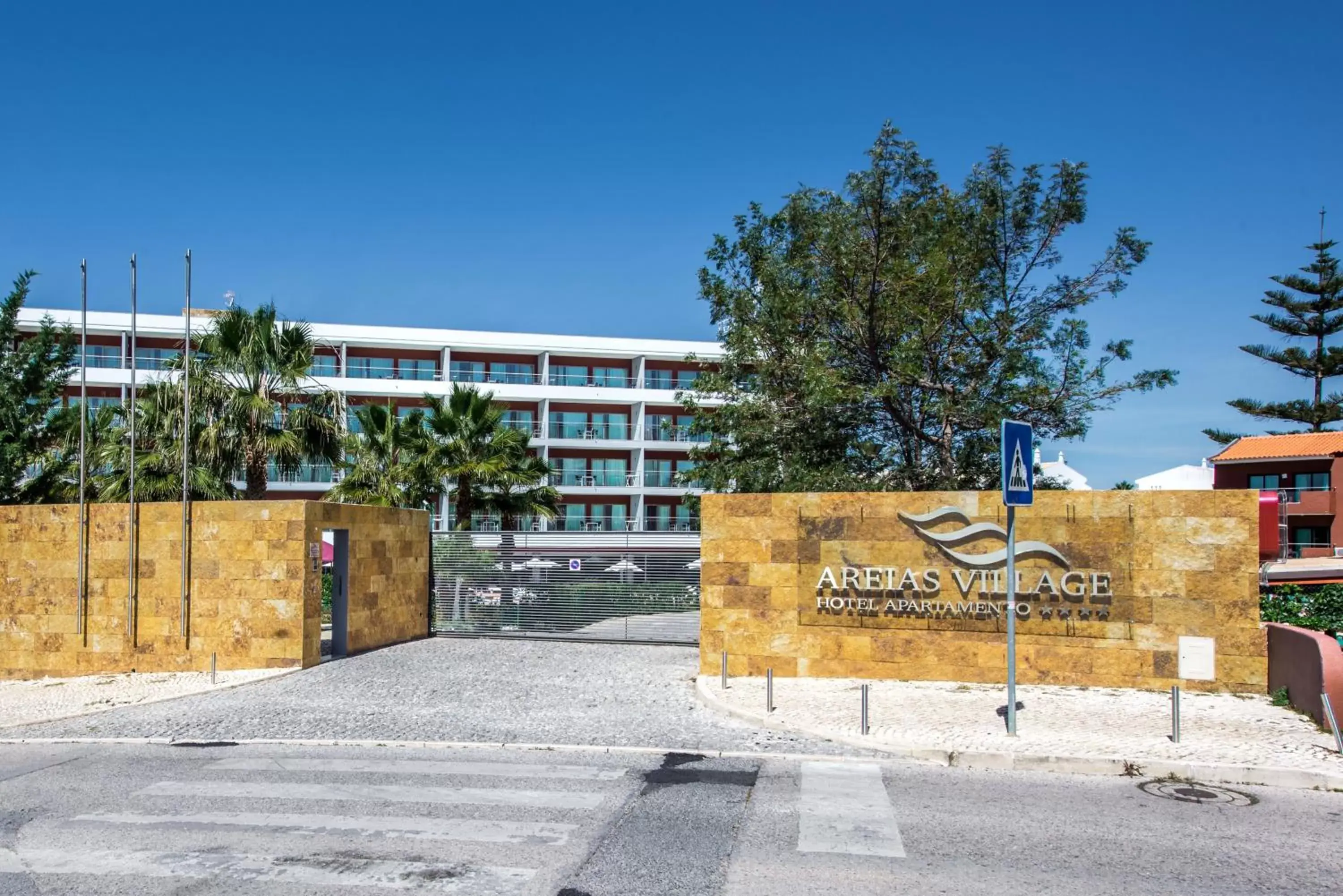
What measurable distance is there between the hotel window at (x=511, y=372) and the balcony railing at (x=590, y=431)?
112 inches

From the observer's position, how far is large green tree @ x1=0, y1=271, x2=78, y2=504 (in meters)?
26.2

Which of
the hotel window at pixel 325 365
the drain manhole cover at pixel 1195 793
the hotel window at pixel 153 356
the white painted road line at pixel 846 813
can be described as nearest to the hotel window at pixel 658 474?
the hotel window at pixel 325 365

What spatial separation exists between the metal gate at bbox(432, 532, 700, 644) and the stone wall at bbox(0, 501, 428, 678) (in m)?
2.83

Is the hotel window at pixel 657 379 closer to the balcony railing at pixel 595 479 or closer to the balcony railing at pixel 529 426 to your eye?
the balcony railing at pixel 595 479

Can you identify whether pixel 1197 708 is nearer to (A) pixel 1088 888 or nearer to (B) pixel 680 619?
(A) pixel 1088 888

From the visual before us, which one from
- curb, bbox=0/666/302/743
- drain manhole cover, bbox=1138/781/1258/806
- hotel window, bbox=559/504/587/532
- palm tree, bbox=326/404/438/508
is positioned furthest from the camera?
hotel window, bbox=559/504/587/532

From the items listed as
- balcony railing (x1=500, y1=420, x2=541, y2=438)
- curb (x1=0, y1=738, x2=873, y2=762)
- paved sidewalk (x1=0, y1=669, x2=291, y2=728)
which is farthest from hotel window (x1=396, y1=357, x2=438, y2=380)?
curb (x1=0, y1=738, x2=873, y2=762)

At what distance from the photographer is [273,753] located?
1077 cm

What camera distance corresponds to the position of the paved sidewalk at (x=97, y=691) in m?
13.9

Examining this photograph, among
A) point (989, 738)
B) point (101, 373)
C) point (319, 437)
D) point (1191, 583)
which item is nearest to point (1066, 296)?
point (1191, 583)

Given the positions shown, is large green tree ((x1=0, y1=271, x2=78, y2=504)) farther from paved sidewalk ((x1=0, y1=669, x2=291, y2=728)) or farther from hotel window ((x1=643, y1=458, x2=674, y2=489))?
hotel window ((x1=643, y1=458, x2=674, y2=489))

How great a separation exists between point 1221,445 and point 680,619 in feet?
136

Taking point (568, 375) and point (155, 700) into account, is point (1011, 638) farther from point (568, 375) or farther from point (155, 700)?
point (568, 375)

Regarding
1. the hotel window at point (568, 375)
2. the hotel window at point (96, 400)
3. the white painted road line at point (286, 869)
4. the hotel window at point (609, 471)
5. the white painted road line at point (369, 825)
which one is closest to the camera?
the white painted road line at point (286, 869)
